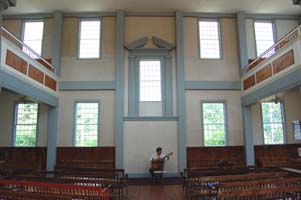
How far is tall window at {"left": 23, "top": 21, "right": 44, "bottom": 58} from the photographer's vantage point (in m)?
10.4

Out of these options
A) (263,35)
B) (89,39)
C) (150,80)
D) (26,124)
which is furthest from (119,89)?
(263,35)

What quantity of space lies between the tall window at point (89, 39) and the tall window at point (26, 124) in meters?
2.84

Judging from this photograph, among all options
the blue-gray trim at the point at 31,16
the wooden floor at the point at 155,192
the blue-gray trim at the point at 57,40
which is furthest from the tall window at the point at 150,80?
the blue-gray trim at the point at 31,16

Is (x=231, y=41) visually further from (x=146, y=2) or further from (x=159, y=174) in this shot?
(x=159, y=174)

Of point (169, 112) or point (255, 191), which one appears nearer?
point (255, 191)

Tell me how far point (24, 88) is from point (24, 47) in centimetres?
133

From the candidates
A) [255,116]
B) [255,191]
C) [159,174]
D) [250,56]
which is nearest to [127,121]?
[159,174]

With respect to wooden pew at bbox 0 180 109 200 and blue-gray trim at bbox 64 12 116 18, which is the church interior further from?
wooden pew at bbox 0 180 109 200

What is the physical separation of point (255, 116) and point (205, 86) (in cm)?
228

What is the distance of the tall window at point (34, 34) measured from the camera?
10391 millimetres

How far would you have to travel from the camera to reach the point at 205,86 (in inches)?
397

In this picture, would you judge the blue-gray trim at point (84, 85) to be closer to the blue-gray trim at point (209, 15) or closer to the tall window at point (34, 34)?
the tall window at point (34, 34)

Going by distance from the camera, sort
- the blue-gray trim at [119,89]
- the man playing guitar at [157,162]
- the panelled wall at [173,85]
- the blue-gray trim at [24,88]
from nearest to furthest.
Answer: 1. the blue-gray trim at [24,88]
2. the man playing guitar at [157,162]
3. the blue-gray trim at [119,89]
4. the panelled wall at [173,85]

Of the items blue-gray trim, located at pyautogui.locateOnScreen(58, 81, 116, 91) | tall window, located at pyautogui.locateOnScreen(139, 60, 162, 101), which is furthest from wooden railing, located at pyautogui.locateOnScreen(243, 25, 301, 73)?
blue-gray trim, located at pyautogui.locateOnScreen(58, 81, 116, 91)
